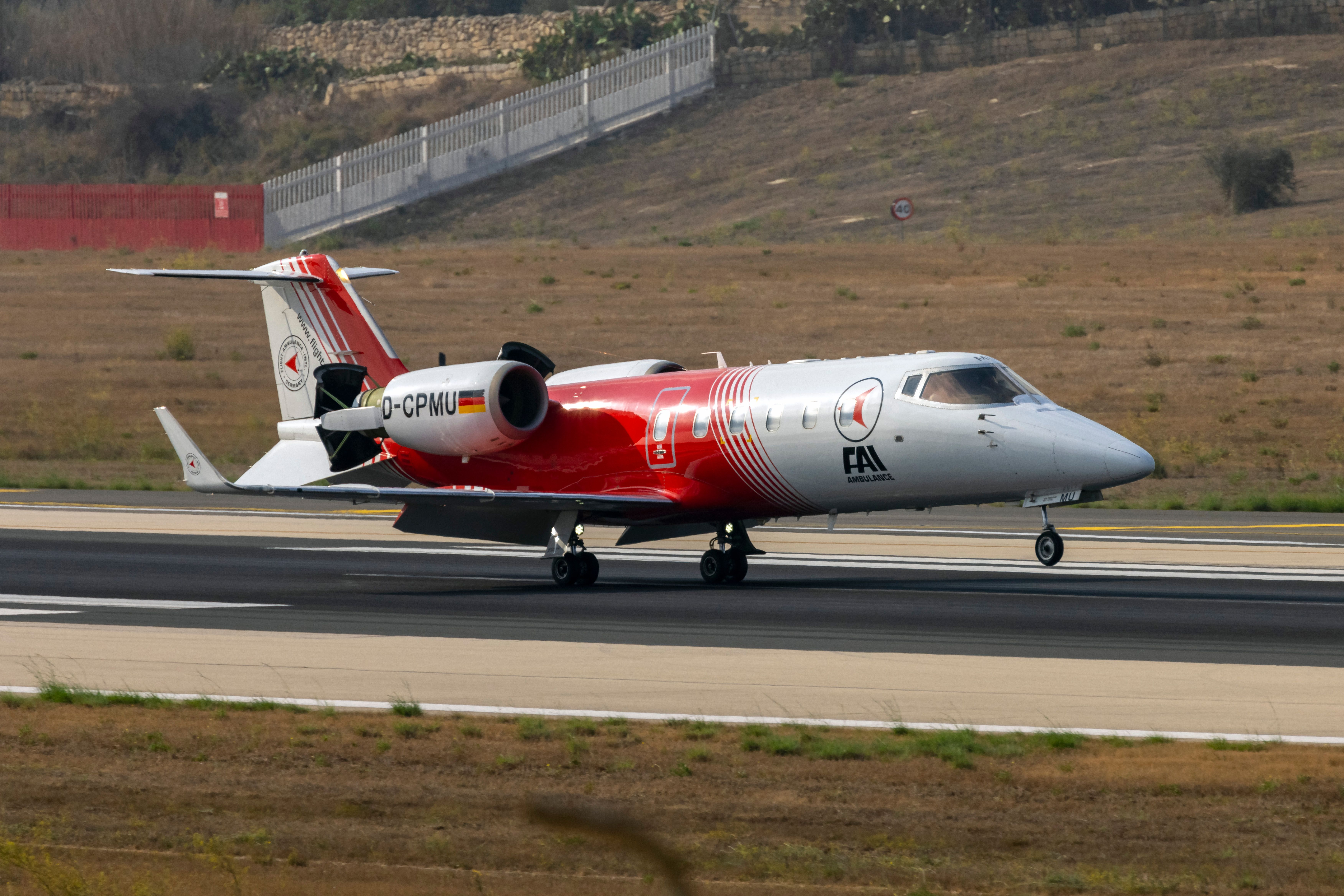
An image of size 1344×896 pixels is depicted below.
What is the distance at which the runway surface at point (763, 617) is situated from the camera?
13.9 metres

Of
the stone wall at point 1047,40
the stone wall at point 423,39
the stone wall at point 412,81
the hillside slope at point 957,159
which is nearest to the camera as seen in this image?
the hillside slope at point 957,159

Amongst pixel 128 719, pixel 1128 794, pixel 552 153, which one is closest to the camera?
pixel 1128 794

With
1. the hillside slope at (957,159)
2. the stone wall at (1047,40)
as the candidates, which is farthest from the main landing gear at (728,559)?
the stone wall at (1047,40)

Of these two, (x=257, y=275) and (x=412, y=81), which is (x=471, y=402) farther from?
(x=412, y=81)

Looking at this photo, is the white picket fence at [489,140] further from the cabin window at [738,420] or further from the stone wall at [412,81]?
the cabin window at [738,420]

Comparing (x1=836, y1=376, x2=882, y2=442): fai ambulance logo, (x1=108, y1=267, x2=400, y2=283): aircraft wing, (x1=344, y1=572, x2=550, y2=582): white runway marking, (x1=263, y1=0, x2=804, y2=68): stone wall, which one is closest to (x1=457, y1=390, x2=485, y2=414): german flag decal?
(x1=344, y1=572, x2=550, y2=582): white runway marking

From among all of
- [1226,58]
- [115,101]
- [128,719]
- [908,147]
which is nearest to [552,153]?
[908,147]

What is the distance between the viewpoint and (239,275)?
2419 centimetres

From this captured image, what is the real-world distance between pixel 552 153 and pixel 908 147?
1701cm

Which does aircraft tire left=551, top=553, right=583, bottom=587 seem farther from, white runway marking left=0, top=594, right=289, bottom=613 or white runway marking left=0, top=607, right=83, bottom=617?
white runway marking left=0, top=607, right=83, bottom=617

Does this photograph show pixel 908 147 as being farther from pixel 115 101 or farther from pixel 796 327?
pixel 115 101

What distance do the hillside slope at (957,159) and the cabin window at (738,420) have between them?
42.0 m

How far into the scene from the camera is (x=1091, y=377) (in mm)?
44781

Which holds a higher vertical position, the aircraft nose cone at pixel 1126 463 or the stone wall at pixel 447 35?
the stone wall at pixel 447 35
